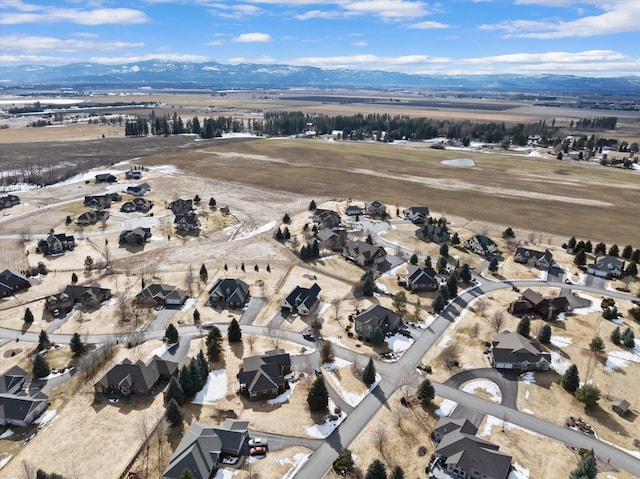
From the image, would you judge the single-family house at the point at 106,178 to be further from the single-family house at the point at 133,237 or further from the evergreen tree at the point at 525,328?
the evergreen tree at the point at 525,328

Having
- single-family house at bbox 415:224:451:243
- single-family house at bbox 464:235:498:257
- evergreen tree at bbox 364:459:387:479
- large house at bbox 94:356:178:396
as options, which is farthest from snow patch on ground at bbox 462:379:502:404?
single-family house at bbox 415:224:451:243

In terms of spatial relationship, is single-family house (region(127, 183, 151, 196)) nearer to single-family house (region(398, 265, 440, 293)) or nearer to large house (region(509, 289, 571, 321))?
single-family house (region(398, 265, 440, 293))

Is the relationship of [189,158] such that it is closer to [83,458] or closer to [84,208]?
[84,208]

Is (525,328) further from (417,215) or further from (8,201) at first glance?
(8,201)

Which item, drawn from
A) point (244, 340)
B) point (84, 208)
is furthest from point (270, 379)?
point (84, 208)

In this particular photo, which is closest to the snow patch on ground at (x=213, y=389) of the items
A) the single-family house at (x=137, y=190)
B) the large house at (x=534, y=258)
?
the large house at (x=534, y=258)

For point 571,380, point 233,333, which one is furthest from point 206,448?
point 571,380
